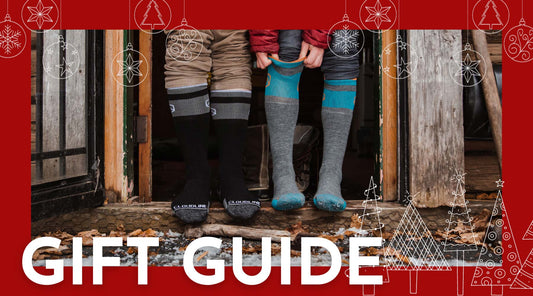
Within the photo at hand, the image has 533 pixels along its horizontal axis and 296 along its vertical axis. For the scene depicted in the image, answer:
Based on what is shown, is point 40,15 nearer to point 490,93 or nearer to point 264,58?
point 264,58

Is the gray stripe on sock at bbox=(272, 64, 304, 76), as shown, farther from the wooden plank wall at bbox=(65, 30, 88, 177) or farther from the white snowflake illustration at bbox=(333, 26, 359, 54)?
the wooden plank wall at bbox=(65, 30, 88, 177)

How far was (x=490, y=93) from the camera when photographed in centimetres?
154

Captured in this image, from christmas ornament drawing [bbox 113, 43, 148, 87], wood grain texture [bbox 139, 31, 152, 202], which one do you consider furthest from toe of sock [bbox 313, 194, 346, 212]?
christmas ornament drawing [bbox 113, 43, 148, 87]

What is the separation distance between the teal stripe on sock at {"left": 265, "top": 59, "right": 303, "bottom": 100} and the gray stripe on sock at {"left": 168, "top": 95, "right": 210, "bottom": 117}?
236mm

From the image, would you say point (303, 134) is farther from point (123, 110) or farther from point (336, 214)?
point (123, 110)

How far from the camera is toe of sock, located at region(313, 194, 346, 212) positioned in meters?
1.50

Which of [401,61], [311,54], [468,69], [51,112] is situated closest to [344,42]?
[311,54]

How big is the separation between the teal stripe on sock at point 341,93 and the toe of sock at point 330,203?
33cm

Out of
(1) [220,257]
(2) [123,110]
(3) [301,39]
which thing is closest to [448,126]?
(3) [301,39]

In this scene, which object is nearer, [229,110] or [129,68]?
[229,110]

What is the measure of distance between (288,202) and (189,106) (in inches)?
18.3

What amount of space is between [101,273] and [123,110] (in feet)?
2.31

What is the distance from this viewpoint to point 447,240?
152 centimetres

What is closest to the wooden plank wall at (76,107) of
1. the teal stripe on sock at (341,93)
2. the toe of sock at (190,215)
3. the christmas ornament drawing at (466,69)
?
the toe of sock at (190,215)
